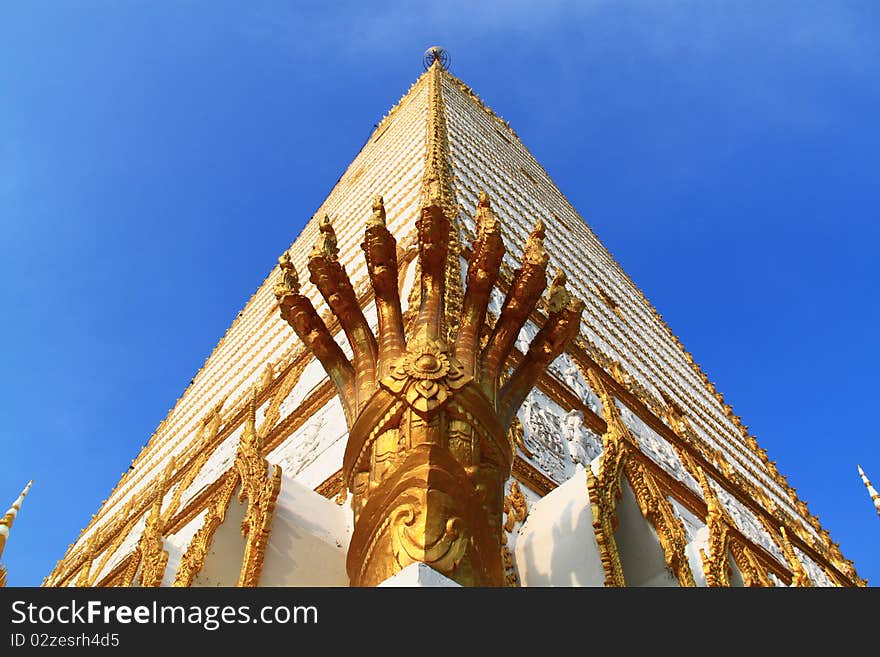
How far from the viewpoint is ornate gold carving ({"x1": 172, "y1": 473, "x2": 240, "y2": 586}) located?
405 cm

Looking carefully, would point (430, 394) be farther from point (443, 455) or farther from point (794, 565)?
point (794, 565)

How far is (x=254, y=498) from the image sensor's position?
3959 mm

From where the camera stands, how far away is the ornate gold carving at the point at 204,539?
405 centimetres

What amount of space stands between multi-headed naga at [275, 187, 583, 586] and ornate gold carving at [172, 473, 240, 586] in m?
0.83

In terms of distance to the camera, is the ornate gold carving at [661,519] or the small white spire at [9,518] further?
the small white spire at [9,518]

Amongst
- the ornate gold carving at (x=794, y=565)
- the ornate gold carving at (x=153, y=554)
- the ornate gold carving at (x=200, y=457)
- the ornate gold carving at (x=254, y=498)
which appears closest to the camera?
the ornate gold carving at (x=254, y=498)

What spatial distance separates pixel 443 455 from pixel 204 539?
156 centimetres

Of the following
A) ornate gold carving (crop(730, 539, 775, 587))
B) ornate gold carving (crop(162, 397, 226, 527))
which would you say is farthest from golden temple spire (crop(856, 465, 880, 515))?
ornate gold carving (crop(162, 397, 226, 527))

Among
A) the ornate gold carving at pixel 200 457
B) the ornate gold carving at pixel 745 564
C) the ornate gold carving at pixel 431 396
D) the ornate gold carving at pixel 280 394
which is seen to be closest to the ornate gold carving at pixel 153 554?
the ornate gold carving at pixel 431 396

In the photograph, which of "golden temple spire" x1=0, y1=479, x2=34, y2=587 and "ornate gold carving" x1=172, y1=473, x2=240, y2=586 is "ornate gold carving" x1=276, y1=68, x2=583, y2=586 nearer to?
"ornate gold carving" x1=172, y1=473, x2=240, y2=586

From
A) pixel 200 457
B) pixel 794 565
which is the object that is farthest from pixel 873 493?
pixel 200 457

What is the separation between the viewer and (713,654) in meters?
2.23

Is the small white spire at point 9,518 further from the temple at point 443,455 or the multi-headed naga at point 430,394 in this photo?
the multi-headed naga at point 430,394

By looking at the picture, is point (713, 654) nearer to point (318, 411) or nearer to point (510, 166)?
point (318, 411)
